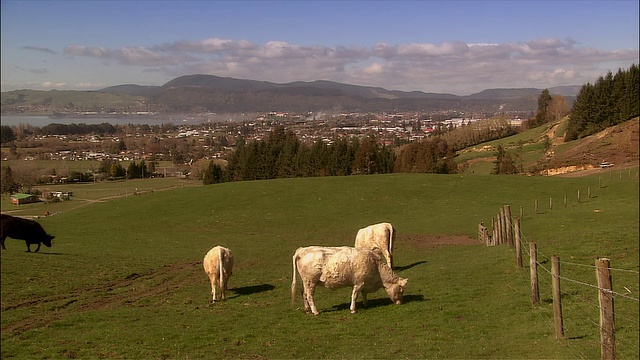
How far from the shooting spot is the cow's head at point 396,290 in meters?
13.8

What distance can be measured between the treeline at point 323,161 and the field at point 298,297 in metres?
34.1

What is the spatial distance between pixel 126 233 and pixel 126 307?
72.5 feet

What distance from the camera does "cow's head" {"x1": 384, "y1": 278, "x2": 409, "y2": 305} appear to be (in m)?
13.8

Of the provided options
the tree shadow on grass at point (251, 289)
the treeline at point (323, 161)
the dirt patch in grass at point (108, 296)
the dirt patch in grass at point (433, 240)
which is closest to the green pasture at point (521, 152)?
the treeline at point (323, 161)

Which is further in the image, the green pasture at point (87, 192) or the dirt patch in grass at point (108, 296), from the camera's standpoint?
the green pasture at point (87, 192)

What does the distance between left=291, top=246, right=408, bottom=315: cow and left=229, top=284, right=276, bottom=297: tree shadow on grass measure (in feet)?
17.1

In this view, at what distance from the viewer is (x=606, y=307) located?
7590 millimetres

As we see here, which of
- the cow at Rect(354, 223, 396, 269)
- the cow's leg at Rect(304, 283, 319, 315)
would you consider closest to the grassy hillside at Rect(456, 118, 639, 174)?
the cow at Rect(354, 223, 396, 269)

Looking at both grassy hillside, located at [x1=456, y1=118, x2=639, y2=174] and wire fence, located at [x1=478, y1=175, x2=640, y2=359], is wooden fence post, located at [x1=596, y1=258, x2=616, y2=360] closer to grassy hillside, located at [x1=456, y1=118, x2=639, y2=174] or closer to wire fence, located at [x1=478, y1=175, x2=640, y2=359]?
wire fence, located at [x1=478, y1=175, x2=640, y2=359]

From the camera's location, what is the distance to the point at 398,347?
34.4 feet

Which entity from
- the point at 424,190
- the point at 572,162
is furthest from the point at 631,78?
the point at 424,190

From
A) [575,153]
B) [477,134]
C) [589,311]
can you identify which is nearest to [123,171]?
[575,153]

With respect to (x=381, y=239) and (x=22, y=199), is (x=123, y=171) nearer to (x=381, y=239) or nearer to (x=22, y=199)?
(x=22, y=199)

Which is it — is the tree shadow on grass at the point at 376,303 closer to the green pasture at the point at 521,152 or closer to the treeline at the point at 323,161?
the treeline at the point at 323,161
